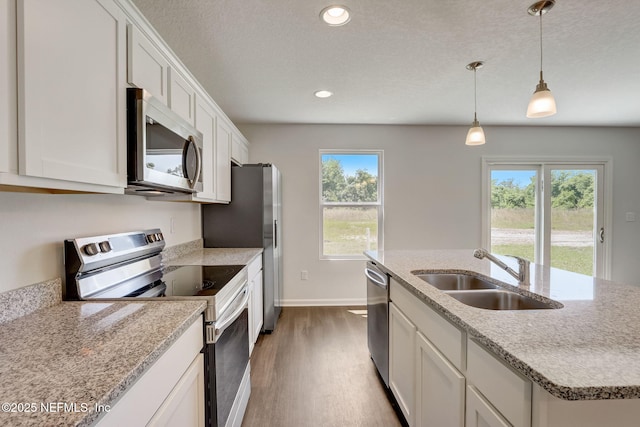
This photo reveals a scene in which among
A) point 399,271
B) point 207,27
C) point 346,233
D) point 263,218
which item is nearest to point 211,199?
point 263,218

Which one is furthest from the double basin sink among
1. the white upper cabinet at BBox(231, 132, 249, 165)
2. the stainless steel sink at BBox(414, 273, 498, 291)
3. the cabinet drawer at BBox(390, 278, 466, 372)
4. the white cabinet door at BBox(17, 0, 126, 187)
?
the white upper cabinet at BBox(231, 132, 249, 165)

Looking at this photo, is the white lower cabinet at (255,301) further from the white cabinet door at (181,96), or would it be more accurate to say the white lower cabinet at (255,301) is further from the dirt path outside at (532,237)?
the dirt path outside at (532,237)

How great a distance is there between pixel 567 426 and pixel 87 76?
175 cm

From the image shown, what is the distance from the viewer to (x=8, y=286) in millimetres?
1052

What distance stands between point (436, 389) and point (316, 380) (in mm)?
1159

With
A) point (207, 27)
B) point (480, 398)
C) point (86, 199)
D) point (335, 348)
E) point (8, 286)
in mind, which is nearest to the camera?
point (480, 398)

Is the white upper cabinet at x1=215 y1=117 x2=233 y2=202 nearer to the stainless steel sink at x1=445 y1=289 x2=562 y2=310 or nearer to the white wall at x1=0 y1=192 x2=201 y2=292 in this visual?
the white wall at x1=0 y1=192 x2=201 y2=292

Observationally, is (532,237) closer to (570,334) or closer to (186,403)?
(570,334)

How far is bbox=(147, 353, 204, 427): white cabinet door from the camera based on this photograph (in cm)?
89

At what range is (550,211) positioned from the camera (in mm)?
4027

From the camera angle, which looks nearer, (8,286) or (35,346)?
(35,346)

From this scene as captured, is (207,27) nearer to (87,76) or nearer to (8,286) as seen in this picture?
(87,76)

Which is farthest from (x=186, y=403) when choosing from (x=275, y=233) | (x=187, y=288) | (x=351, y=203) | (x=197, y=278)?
(x=351, y=203)

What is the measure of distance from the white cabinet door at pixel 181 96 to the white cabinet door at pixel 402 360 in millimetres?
1802
